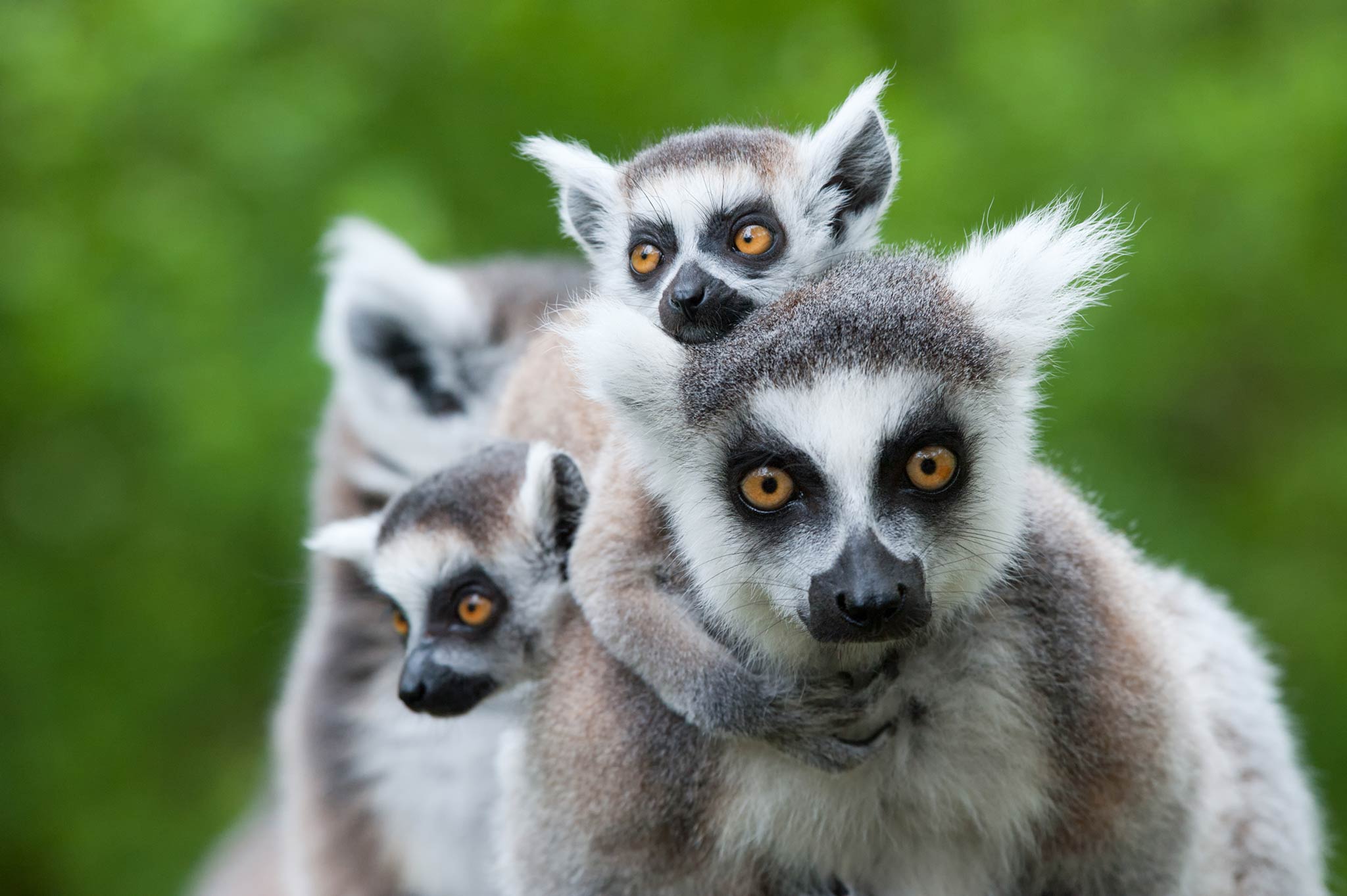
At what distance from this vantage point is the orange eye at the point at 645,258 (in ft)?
11.1

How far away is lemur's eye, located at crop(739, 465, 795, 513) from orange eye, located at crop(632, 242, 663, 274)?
3.13 ft

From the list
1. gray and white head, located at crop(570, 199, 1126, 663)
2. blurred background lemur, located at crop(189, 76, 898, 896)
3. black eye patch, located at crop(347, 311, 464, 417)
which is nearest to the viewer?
gray and white head, located at crop(570, 199, 1126, 663)

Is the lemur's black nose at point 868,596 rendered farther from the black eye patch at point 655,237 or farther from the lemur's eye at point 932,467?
the black eye patch at point 655,237

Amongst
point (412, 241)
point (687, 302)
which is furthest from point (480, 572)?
point (412, 241)

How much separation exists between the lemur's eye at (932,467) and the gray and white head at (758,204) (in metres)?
0.73

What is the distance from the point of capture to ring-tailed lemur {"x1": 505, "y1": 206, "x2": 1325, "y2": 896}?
97.4 inches

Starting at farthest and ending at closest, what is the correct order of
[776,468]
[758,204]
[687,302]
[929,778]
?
[758,204] → [687,302] → [929,778] → [776,468]

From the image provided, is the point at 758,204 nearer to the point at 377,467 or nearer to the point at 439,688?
the point at 439,688

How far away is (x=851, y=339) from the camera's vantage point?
97.5 inches

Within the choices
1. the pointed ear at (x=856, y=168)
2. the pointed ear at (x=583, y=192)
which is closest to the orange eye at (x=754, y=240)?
the pointed ear at (x=856, y=168)

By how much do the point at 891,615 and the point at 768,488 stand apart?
37 cm

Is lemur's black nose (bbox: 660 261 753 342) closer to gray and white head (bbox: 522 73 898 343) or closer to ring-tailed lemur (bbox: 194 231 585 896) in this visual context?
gray and white head (bbox: 522 73 898 343)

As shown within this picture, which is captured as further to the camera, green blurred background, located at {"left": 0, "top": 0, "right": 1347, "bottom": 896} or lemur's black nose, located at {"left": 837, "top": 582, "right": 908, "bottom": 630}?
green blurred background, located at {"left": 0, "top": 0, "right": 1347, "bottom": 896}

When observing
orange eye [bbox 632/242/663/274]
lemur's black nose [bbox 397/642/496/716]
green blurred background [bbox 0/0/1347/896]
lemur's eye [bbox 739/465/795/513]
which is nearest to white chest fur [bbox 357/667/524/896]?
green blurred background [bbox 0/0/1347/896]
